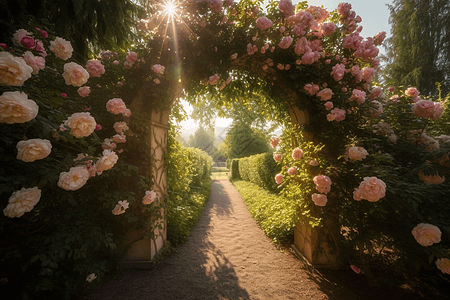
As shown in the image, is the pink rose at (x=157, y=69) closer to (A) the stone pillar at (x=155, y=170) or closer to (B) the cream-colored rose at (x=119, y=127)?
(A) the stone pillar at (x=155, y=170)

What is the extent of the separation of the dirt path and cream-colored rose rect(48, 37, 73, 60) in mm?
2889

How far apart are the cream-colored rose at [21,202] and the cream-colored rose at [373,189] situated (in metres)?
3.00

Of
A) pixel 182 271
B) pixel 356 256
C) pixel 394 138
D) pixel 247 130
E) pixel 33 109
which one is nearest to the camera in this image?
pixel 33 109

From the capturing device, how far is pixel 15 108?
1172 mm

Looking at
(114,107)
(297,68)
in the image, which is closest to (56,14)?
(114,107)

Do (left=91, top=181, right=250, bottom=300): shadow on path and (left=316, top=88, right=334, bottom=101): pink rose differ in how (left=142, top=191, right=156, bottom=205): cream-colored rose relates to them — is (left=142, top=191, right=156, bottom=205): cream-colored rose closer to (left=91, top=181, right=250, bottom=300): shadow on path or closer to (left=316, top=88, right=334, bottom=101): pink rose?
(left=91, top=181, right=250, bottom=300): shadow on path

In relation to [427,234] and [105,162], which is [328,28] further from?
[105,162]

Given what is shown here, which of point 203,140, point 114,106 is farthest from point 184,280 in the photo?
point 203,140

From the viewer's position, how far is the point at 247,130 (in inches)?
687

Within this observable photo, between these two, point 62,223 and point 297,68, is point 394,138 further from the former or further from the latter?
point 62,223

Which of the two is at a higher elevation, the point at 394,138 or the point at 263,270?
the point at 394,138

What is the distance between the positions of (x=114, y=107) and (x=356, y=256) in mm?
3991

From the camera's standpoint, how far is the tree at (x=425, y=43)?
1073cm

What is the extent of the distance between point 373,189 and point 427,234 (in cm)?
52
